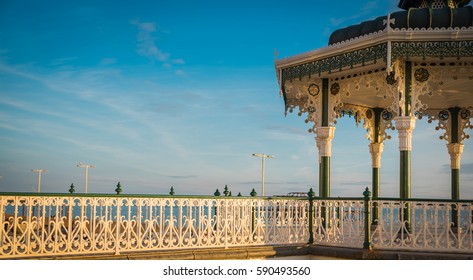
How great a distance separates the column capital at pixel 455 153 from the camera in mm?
14828

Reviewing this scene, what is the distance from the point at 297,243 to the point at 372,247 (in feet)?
5.02

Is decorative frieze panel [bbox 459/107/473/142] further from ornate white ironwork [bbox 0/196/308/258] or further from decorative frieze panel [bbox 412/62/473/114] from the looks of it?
ornate white ironwork [bbox 0/196/308/258]

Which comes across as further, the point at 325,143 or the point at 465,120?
the point at 465,120

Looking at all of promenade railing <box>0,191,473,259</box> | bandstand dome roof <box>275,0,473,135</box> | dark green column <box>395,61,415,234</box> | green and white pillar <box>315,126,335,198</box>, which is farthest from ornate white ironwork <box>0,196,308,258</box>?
bandstand dome roof <box>275,0,473,135</box>

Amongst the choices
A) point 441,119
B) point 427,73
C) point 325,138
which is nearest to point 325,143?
point 325,138

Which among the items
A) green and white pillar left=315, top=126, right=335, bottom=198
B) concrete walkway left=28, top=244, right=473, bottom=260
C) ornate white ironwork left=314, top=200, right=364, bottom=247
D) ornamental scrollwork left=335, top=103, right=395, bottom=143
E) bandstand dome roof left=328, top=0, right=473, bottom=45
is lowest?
concrete walkway left=28, top=244, right=473, bottom=260

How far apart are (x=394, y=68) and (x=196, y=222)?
5.24m

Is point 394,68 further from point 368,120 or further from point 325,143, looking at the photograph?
point 368,120

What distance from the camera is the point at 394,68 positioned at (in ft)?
34.8

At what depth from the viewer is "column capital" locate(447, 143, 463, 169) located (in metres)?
14.8

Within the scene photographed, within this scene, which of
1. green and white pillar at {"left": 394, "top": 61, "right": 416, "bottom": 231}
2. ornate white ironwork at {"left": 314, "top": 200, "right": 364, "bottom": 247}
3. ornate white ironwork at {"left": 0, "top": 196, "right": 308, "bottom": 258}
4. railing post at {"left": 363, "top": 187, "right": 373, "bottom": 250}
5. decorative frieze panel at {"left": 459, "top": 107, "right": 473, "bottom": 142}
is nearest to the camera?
ornate white ironwork at {"left": 0, "top": 196, "right": 308, "bottom": 258}

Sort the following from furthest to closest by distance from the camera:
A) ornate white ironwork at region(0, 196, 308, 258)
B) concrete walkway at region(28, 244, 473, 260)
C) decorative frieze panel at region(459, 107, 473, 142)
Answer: decorative frieze panel at region(459, 107, 473, 142) → concrete walkway at region(28, 244, 473, 260) → ornate white ironwork at region(0, 196, 308, 258)

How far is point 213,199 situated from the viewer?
9445 mm

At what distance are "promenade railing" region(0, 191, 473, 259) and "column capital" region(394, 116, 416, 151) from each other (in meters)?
1.23
